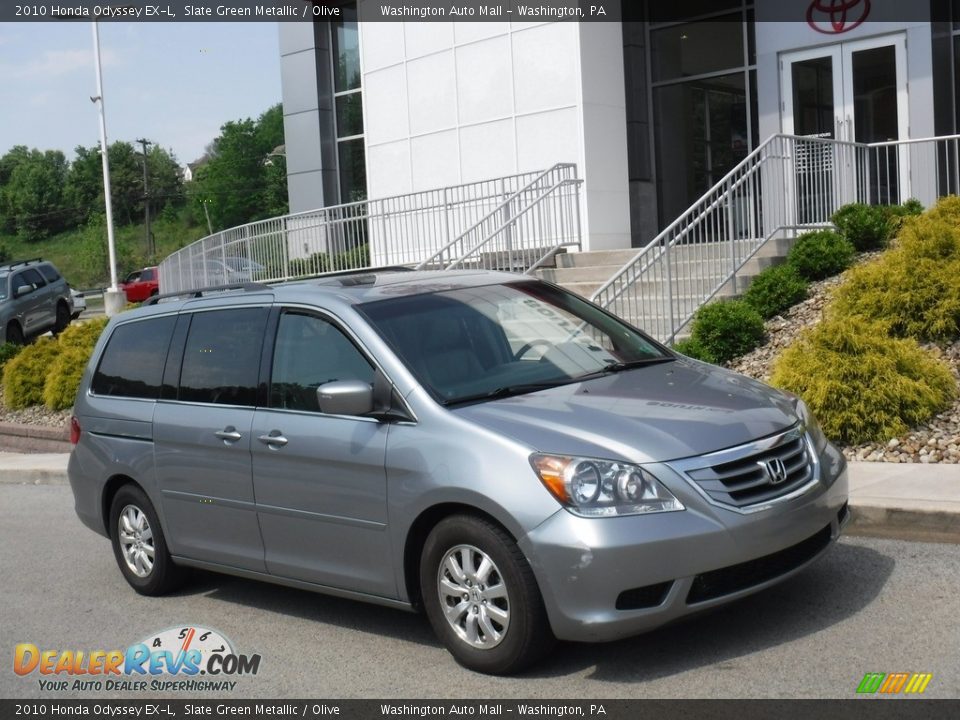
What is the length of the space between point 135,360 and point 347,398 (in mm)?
2550

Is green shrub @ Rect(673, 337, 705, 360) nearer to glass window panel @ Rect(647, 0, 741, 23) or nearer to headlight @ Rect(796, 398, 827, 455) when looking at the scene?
headlight @ Rect(796, 398, 827, 455)

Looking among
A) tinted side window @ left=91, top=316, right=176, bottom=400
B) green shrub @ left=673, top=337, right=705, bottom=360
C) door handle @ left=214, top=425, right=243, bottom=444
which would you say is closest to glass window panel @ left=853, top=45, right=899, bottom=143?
green shrub @ left=673, top=337, right=705, bottom=360

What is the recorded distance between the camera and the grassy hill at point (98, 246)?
94750 mm

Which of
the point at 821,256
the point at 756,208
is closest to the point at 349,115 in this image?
the point at 756,208

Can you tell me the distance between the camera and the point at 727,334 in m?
11.5

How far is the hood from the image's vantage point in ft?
16.5

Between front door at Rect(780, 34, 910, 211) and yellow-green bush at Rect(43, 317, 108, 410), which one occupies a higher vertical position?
front door at Rect(780, 34, 910, 211)

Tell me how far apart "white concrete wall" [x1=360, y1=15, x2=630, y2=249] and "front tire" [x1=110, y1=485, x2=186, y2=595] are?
12.6 meters

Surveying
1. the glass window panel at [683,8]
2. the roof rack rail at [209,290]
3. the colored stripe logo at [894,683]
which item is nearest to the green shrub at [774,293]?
the roof rack rail at [209,290]

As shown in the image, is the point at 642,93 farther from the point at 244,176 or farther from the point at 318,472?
the point at 244,176

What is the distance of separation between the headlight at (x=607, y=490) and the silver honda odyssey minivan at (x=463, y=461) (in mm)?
11

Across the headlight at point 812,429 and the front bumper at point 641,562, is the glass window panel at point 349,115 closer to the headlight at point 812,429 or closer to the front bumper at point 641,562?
the headlight at point 812,429

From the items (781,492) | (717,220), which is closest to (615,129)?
(717,220)
